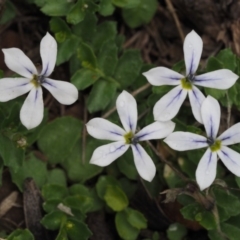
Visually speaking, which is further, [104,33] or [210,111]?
[104,33]

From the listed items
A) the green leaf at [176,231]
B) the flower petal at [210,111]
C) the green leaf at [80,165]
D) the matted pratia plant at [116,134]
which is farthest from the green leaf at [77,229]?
the flower petal at [210,111]

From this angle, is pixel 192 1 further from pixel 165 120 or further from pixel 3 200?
pixel 3 200

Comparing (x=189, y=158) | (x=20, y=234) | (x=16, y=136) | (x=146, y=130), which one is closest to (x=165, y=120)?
(x=146, y=130)

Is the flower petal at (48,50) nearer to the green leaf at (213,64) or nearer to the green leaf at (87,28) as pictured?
the green leaf at (87,28)

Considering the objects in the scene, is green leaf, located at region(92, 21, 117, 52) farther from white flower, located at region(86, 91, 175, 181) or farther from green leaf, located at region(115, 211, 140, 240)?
green leaf, located at region(115, 211, 140, 240)

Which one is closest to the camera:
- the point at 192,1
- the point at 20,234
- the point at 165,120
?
the point at 165,120

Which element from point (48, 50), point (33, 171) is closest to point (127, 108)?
point (48, 50)

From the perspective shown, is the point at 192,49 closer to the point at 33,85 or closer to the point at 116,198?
the point at 33,85
